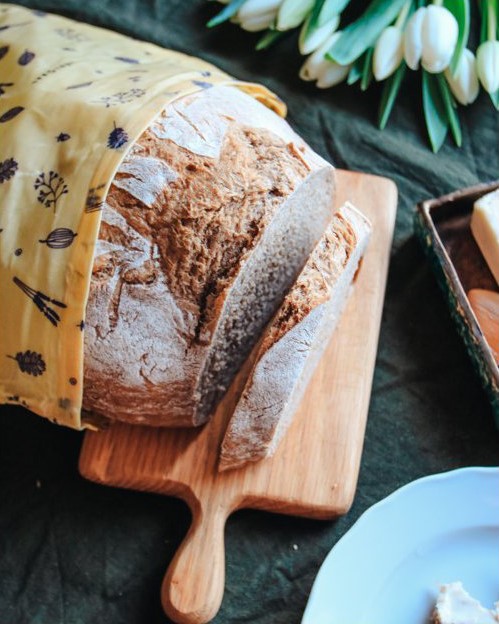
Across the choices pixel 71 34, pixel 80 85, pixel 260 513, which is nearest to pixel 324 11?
pixel 71 34

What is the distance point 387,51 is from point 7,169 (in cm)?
108

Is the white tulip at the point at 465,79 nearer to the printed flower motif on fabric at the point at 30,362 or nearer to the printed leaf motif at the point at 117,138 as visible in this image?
the printed leaf motif at the point at 117,138

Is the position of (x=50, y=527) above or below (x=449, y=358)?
below

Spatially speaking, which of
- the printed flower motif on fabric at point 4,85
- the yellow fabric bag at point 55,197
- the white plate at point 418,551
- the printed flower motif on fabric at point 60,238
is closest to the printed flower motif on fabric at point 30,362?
the yellow fabric bag at point 55,197

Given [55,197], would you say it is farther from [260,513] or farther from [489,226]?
[489,226]

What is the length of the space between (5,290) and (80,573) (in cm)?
A: 66

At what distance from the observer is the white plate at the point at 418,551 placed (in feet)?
5.47

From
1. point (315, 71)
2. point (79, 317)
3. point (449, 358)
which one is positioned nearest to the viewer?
point (79, 317)

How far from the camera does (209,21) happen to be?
237cm

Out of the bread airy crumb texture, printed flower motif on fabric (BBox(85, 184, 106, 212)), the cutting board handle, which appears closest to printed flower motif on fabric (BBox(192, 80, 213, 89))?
printed flower motif on fabric (BBox(85, 184, 106, 212))

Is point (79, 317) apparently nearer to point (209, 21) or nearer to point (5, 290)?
point (5, 290)

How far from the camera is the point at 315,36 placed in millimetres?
2197

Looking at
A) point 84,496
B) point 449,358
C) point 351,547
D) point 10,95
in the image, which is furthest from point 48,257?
point 449,358

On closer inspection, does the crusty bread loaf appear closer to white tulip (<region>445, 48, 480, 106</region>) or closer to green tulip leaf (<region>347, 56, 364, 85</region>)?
green tulip leaf (<region>347, 56, 364, 85</region>)
